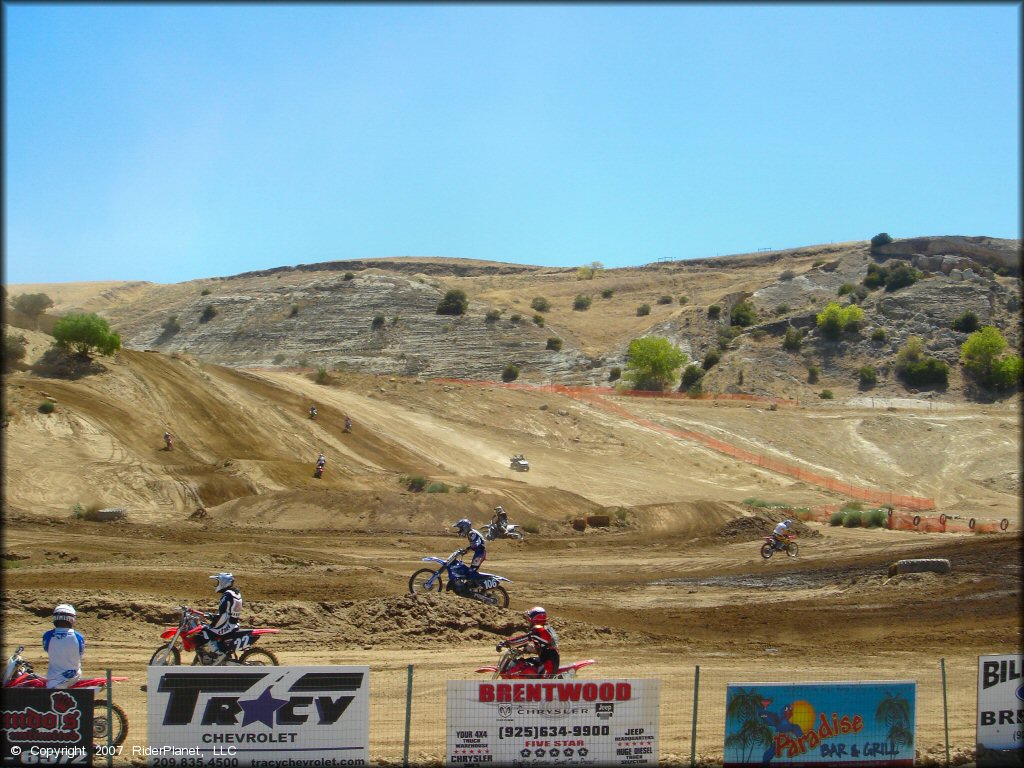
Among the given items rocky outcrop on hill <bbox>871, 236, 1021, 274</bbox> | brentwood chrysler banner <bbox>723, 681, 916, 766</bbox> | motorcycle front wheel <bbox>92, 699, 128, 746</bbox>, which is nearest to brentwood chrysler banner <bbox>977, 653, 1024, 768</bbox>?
brentwood chrysler banner <bbox>723, 681, 916, 766</bbox>

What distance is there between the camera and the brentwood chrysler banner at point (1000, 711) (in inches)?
450

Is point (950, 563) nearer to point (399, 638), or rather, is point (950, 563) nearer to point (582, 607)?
point (582, 607)

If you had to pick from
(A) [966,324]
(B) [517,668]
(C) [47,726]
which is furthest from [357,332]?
(C) [47,726]

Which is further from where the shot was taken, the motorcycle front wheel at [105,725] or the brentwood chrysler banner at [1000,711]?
the brentwood chrysler banner at [1000,711]

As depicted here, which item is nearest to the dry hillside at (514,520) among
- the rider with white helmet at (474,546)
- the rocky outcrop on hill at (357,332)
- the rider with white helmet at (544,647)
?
the rider with white helmet at (474,546)

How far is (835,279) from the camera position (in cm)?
10812

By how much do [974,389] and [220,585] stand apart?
270ft

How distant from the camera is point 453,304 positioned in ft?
347

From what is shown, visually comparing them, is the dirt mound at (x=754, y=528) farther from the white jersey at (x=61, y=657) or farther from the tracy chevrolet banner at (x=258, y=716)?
the white jersey at (x=61, y=657)

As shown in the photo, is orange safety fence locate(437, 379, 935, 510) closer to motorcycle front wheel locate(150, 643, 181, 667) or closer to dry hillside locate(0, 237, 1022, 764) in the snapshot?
dry hillside locate(0, 237, 1022, 764)

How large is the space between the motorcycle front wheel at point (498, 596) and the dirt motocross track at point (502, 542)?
84cm

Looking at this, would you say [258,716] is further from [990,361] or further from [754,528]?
[990,361]

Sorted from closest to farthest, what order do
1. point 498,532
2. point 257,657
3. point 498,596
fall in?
point 257,657 → point 498,596 → point 498,532

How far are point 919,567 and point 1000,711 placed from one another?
14.7 metres
